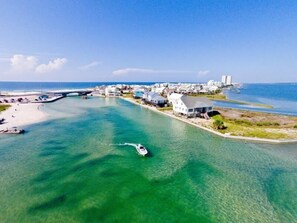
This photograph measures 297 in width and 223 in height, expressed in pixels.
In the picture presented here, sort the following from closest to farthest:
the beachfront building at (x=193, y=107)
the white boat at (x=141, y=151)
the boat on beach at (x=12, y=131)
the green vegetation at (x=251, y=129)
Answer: the white boat at (x=141, y=151) → the green vegetation at (x=251, y=129) → the boat on beach at (x=12, y=131) → the beachfront building at (x=193, y=107)

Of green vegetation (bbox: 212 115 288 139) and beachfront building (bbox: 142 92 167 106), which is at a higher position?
beachfront building (bbox: 142 92 167 106)

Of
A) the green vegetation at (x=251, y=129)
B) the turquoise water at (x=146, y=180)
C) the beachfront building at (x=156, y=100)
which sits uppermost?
the beachfront building at (x=156, y=100)

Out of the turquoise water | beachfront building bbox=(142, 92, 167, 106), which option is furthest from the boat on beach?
beachfront building bbox=(142, 92, 167, 106)

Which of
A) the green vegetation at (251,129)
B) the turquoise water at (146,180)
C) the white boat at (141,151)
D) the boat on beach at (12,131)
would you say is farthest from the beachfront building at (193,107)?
the boat on beach at (12,131)

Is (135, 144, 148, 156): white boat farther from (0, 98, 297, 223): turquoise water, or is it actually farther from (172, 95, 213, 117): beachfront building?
(172, 95, 213, 117): beachfront building

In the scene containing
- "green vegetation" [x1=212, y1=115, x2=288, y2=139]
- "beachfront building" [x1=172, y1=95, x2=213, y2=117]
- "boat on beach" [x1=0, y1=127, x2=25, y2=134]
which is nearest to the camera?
"green vegetation" [x1=212, y1=115, x2=288, y2=139]

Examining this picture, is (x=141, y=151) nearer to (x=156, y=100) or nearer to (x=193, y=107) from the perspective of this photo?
(x=193, y=107)

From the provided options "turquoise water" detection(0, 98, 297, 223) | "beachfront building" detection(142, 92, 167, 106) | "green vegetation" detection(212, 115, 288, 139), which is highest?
"beachfront building" detection(142, 92, 167, 106)

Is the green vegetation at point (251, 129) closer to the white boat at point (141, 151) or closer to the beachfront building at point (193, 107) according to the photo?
the beachfront building at point (193, 107)

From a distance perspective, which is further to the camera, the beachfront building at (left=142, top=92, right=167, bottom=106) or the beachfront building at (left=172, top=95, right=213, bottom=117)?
the beachfront building at (left=142, top=92, right=167, bottom=106)

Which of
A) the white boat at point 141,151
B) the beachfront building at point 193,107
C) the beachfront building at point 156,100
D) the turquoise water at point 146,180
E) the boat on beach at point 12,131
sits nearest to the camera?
the turquoise water at point 146,180

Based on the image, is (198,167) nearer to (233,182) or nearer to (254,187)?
(233,182)
